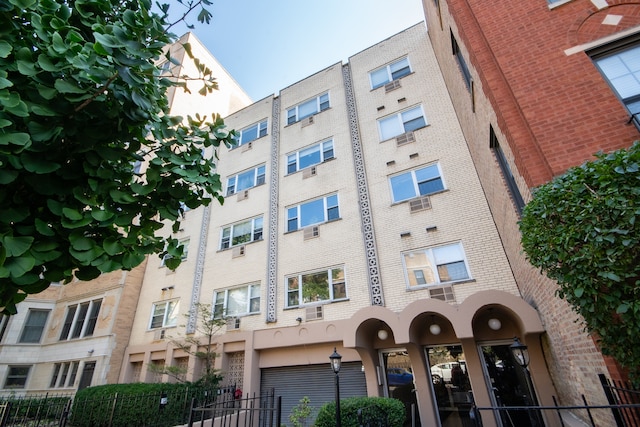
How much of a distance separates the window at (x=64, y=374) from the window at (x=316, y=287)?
12.2m

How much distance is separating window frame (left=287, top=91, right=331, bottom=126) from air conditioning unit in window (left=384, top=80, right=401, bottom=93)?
304cm

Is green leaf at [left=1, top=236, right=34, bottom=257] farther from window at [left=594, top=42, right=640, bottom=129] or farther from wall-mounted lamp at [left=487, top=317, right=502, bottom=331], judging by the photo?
wall-mounted lamp at [left=487, top=317, right=502, bottom=331]

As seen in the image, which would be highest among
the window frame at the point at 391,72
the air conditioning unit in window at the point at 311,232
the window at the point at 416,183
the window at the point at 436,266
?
the window frame at the point at 391,72

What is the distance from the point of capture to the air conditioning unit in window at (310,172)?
47.8 feet

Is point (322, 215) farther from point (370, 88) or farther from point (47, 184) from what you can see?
point (47, 184)

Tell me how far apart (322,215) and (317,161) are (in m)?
3.00

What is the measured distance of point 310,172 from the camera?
48.3 ft

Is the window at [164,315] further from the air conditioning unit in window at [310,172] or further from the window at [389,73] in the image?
the window at [389,73]

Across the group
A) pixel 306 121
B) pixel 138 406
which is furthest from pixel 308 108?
pixel 138 406

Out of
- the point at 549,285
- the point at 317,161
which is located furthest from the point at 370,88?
the point at 549,285

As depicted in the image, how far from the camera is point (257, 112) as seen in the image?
18828 millimetres

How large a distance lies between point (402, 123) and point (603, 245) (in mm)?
11094

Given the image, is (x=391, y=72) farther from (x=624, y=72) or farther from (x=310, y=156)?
(x=624, y=72)

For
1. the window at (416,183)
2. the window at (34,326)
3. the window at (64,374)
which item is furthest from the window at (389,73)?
the window at (34,326)
